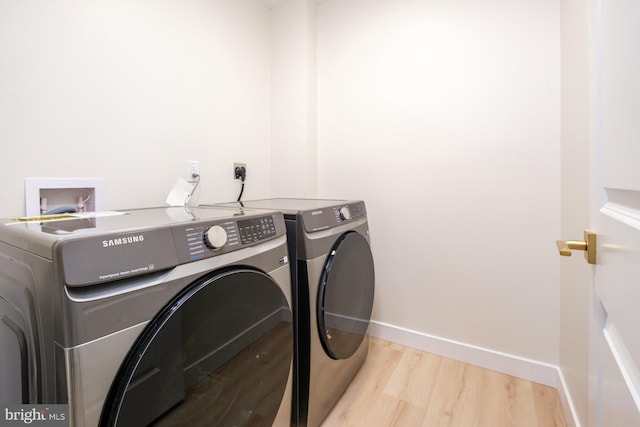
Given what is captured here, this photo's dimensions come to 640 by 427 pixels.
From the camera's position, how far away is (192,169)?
60.1 inches

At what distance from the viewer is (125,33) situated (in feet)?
4.06

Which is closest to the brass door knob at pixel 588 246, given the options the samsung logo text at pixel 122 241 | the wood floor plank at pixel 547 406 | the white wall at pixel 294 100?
the samsung logo text at pixel 122 241

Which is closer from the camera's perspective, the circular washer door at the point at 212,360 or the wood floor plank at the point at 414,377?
the circular washer door at the point at 212,360

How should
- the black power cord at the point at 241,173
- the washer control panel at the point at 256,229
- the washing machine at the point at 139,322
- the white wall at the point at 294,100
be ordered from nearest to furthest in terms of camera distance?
the washing machine at the point at 139,322, the washer control panel at the point at 256,229, the black power cord at the point at 241,173, the white wall at the point at 294,100

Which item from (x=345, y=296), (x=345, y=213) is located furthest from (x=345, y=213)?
(x=345, y=296)

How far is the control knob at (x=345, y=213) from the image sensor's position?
1.34 meters

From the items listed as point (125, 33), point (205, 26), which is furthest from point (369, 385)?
point (205, 26)

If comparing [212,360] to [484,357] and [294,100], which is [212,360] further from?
[294,100]

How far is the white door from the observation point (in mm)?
392

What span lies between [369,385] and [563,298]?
1.02 metres

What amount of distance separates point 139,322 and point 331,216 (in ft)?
2.68

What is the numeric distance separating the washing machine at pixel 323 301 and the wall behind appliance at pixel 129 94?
667 mm

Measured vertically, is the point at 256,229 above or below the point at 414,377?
above

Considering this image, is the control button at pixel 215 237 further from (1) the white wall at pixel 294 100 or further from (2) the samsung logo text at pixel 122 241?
(1) the white wall at pixel 294 100
